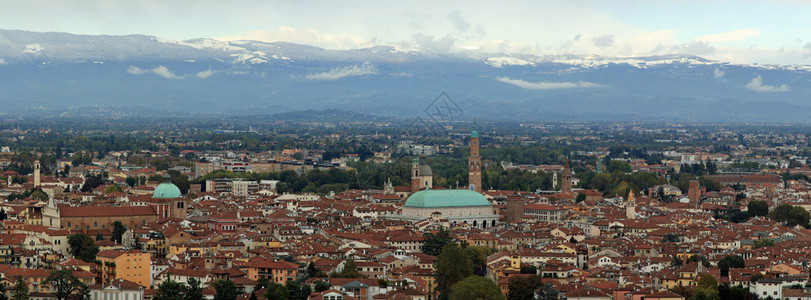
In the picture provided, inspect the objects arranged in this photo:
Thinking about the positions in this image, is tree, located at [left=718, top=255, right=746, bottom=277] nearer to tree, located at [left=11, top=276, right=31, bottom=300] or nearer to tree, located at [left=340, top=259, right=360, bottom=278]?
tree, located at [left=340, top=259, right=360, bottom=278]

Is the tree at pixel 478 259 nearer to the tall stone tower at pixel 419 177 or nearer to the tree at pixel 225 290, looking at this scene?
the tree at pixel 225 290

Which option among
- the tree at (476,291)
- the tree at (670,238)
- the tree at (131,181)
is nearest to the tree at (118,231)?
the tree at (476,291)

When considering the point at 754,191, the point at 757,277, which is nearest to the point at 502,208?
the point at 754,191

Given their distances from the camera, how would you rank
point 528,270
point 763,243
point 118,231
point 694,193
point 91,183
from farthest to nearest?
point 91,183
point 694,193
point 118,231
point 763,243
point 528,270

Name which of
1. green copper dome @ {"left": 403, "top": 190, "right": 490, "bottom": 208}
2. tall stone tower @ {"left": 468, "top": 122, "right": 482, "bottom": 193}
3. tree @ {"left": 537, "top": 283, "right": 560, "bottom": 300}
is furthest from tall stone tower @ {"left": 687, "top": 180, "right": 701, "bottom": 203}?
tree @ {"left": 537, "top": 283, "right": 560, "bottom": 300}

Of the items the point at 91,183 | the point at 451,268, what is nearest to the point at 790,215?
the point at 451,268

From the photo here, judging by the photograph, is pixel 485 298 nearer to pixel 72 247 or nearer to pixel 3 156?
pixel 72 247

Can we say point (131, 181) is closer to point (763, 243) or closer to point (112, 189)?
point (112, 189)
